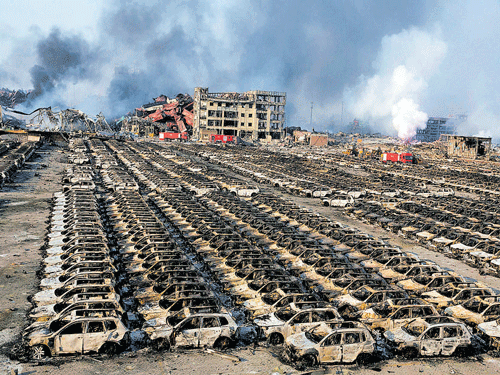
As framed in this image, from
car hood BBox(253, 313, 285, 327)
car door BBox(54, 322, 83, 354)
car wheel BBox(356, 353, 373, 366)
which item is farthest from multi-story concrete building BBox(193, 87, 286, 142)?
car wheel BBox(356, 353, 373, 366)

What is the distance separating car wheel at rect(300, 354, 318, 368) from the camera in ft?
45.1

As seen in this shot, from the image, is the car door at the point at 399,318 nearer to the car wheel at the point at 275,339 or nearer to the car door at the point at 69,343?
the car wheel at the point at 275,339

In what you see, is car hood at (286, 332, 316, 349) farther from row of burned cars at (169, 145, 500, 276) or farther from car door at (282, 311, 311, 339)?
row of burned cars at (169, 145, 500, 276)

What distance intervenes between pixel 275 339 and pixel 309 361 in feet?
5.55

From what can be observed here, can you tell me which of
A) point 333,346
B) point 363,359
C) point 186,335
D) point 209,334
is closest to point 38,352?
point 186,335

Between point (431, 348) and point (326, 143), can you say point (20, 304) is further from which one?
point (326, 143)

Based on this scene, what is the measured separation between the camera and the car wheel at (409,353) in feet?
48.3

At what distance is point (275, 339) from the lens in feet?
49.9

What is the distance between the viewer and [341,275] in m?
20.5

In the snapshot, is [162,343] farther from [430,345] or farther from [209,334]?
[430,345]

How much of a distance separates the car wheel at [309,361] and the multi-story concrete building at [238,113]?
446 feet

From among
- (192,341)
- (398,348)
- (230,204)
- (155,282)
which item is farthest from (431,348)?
(230,204)

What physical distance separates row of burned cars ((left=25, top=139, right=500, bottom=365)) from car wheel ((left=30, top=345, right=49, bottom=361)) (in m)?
0.03

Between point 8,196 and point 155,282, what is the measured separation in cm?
2618
